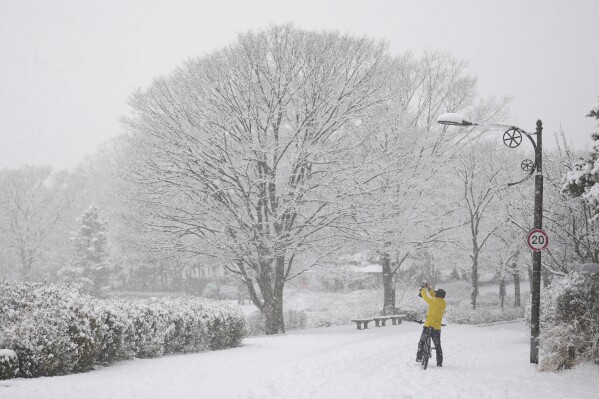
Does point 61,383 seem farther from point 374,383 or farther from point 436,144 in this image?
point 436,144

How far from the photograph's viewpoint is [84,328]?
29.1 feet

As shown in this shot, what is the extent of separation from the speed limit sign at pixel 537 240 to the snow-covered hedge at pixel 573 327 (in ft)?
4.10

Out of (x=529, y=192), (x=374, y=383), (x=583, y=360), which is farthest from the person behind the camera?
(x=529, y=192)

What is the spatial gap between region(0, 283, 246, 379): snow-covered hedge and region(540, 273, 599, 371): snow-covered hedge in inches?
338

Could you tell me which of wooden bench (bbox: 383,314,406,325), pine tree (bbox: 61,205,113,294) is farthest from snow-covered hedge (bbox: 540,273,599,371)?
pine tree (bbox: 61,205,113,294)

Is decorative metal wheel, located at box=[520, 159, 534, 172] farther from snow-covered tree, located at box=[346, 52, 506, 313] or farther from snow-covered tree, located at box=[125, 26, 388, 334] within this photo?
snow-covered tree, located at box=[125, 26, 388, 334]

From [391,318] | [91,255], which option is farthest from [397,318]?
[91,255]

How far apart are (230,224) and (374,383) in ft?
31.2

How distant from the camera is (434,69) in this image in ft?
79.0

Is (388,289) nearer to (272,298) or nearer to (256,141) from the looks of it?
(272,298)

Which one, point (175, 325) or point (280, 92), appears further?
point (280, 92)

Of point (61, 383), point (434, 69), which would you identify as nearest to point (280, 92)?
point (434, 69)

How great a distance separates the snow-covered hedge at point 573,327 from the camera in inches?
380

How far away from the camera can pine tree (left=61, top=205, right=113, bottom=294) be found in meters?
37.4
